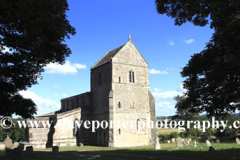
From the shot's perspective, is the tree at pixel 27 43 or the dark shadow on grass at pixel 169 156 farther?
the dark shadow on grass at pixel 169 156

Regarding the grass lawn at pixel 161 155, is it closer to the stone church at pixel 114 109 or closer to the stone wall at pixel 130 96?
the stone wall at pixel 130 96

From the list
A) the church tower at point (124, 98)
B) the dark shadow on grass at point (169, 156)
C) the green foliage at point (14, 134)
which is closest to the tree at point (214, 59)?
the dark shadow on grass at point (169, 156)

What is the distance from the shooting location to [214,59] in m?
11.1

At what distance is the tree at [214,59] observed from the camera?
8.39 metres

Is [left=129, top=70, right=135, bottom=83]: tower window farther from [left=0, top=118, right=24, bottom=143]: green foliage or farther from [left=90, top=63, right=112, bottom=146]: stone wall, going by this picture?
[left=0, top=118, right=24, bottom=143]: green foliage

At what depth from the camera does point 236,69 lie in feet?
26.3

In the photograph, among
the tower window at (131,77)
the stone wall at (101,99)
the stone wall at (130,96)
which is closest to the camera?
the stone wall at (130,96)

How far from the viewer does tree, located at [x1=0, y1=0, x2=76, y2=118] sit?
9.57 m

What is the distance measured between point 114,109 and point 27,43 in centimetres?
2034

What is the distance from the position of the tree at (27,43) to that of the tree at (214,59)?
6.23m

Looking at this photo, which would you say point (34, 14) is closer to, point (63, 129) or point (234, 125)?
point (63, 129)

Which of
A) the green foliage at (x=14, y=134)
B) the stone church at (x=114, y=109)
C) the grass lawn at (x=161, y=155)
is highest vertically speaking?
the stone church at (x=114, y=109)

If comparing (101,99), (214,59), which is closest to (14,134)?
(101,99)

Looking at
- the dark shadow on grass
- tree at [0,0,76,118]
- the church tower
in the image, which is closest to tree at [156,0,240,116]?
the dark shadow on grass
